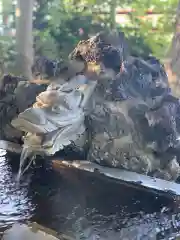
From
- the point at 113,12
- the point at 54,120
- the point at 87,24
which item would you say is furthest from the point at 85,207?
the point at 113,12

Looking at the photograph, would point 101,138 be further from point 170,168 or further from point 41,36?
point 41,36

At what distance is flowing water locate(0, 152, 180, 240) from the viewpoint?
1430 millimetres

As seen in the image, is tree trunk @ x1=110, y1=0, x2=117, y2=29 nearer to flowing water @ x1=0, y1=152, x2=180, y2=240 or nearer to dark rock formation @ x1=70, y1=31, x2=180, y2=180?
dark rock formation @ x1=70, y1=31, x2=180, y2=180

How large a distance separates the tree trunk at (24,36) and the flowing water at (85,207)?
9.69ft

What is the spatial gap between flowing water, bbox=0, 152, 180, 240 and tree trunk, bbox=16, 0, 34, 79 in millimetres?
2952

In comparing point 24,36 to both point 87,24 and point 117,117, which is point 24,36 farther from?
point 117,117

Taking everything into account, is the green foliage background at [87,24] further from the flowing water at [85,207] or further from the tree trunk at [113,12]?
the flowing water at [85,207]

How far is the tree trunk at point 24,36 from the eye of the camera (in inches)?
179

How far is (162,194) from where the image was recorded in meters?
1.62

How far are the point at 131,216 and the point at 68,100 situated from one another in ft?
1.75

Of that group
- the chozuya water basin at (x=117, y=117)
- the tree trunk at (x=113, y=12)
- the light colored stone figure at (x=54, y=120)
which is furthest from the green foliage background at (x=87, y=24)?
the light colored stone figure at (x=54, y=120)

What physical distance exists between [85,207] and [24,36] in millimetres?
3464

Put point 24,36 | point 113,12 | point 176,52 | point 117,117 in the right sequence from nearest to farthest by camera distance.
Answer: point 117,117 < point 176,52 < point 24,36 < point 113,12

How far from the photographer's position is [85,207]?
1.57 m
